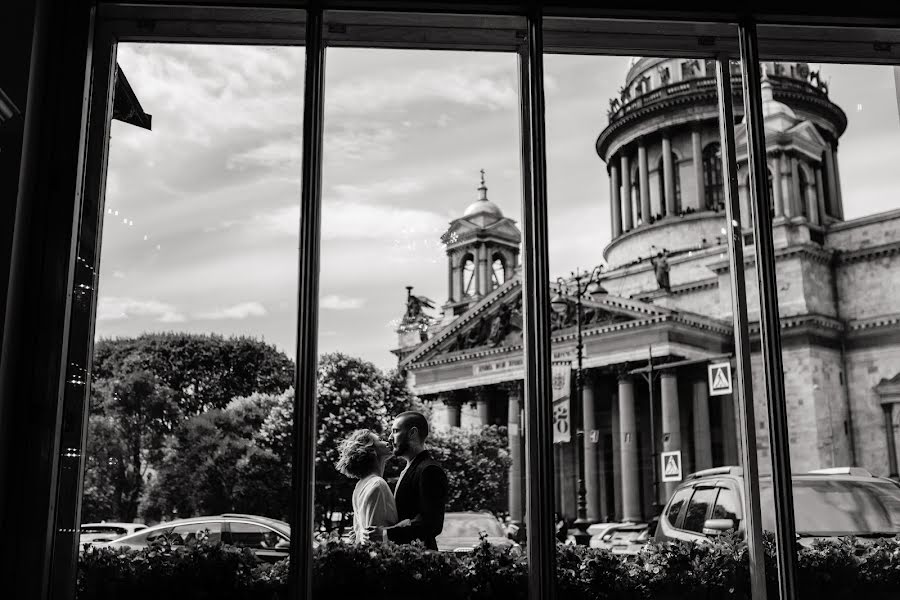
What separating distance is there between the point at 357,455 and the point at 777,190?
3627 mm

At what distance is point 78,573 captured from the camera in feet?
11.9

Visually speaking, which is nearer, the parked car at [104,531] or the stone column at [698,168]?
the parked car at [104,531]

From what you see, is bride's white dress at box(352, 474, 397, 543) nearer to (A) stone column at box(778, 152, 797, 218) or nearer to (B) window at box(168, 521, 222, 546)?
(B) window at box(168, 521, 222, 546)

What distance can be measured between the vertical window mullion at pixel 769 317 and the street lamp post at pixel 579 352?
1151mm

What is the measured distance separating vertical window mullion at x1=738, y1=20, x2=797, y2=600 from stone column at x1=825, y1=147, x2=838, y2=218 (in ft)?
4.80

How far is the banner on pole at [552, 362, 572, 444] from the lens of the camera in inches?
175

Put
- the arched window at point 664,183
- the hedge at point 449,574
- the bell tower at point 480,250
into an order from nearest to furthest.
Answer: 1. the hedge at point 449,574
2. the bell tower at point 480,250
3. the arched window at point 664,183

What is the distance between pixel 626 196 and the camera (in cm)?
661

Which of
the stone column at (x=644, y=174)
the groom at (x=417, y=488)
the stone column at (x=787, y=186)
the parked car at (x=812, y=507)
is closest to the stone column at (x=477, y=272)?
the groom at (x=417, y=488)

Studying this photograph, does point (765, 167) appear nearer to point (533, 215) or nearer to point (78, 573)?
point (533, 215)

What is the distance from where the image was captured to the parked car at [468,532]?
13.0ft

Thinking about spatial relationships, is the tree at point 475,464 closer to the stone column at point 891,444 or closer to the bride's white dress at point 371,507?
the bride's white dress at point 371,507

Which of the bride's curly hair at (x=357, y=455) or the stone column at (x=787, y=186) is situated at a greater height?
the stone column at (x=787, y=186)

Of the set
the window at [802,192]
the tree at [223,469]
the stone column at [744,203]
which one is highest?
the window at [802,192]
